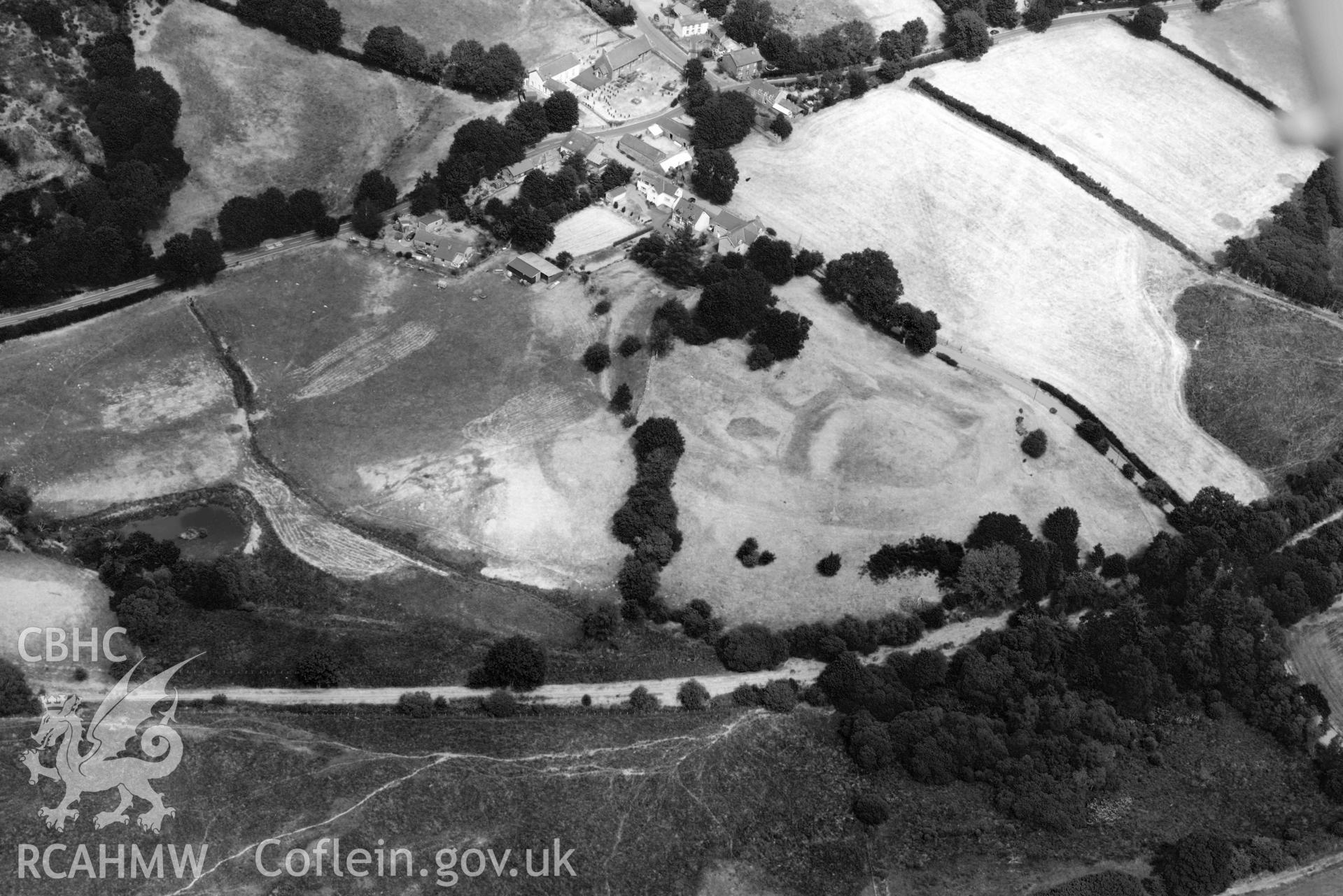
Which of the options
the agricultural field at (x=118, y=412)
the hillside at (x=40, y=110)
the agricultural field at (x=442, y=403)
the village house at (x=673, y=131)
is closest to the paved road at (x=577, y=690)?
the agricultural field at (x=442, y=403)

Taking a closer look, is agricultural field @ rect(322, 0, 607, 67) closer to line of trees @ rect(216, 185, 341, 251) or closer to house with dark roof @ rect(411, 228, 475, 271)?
line of trees @ rect(216, 185, 341, 251)

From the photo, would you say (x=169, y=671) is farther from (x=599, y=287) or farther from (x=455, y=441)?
(x=599, y=287)

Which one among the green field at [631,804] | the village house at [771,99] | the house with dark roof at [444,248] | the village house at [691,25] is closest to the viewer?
the green field at [631,804]

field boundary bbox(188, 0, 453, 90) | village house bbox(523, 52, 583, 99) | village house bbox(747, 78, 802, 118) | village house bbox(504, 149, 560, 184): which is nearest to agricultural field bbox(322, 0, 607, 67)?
field boundary bbox(188, 0, 453, 90)

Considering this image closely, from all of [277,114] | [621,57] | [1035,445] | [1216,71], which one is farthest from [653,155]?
[1216,71]

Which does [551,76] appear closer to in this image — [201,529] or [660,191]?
[660,191]

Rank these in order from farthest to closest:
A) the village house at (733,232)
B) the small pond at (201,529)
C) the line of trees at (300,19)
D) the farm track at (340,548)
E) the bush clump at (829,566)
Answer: the line of trees at (300,19) < the village house at (733,232) < the bush clump at (829,566) < the small pond at (201,529) < the farm track at (340,548)

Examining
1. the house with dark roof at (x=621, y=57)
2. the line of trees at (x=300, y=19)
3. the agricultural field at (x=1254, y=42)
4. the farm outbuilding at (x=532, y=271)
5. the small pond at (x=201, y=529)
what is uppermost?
the agricultural field at (x=1254, y=42)

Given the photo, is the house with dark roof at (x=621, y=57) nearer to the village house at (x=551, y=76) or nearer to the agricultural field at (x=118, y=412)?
the village house at (x=551, y=76)

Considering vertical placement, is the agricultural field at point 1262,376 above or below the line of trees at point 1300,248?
below

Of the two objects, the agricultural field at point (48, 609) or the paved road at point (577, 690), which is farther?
the agricultural field at point (48, 609)
